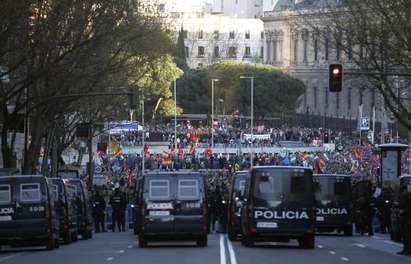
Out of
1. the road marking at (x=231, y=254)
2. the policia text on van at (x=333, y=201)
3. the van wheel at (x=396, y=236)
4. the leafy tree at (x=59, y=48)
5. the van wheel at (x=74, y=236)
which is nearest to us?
the road marking at (x=231, y=254)

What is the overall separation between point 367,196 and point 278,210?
11.8 metres

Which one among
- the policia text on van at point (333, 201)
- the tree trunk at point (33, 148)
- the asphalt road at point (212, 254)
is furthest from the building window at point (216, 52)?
the asphalt road at point (212, 254)

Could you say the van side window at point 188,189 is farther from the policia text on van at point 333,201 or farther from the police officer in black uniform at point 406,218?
the policia text on van at point 333,201

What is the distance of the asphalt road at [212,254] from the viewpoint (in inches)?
1148

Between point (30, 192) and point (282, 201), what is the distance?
260 inches

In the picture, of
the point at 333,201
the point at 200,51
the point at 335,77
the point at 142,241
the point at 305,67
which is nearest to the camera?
the point at 142,241

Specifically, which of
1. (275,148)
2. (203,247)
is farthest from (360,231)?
(275,148)

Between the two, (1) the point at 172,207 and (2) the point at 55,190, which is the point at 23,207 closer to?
(1) the point at 172,207

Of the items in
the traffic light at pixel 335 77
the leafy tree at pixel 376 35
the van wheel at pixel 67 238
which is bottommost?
the van wheel at pixel 67 238

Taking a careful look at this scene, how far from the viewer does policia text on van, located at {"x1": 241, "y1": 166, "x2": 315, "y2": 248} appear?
33844 millimetres

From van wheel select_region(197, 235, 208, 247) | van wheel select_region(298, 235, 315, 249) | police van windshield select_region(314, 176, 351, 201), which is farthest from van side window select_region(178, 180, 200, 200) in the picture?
police van windshield select_region(314, 176, 351, 201)

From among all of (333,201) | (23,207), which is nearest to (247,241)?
(23,207)

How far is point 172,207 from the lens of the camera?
34.5m

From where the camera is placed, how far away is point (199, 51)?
188125 millimetres
